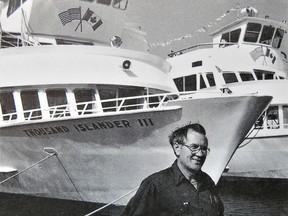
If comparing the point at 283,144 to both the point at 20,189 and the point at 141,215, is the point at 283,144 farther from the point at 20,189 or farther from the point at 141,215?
the point at 141,215

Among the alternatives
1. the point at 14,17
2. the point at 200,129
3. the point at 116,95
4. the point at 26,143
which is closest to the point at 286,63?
the point at 116,95

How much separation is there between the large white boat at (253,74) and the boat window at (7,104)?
404cm

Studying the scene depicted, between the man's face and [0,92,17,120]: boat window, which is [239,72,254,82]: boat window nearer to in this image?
[0,92,17,120]: boat window

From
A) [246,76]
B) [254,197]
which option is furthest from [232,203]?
[246,76]

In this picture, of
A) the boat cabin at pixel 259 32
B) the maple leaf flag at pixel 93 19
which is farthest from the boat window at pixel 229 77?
the maple leaf flag at pixel 93 19

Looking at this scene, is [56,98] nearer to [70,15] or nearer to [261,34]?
[70,15]

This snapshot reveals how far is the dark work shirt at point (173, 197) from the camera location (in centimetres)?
170

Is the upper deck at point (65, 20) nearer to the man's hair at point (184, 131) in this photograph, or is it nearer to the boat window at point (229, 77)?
the boat window at point (229, 77)

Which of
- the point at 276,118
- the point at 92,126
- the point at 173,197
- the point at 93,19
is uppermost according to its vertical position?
the point at 93,19

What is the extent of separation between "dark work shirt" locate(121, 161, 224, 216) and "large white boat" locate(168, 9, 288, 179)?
5866mm

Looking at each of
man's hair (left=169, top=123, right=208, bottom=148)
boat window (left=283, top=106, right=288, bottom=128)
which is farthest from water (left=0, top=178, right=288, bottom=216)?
man's hair (left=169, top=123, right=208, bottom=148)

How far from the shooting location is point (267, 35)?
32.7ft

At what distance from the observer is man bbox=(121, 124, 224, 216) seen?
172 centimetres

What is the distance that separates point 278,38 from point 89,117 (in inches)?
279
